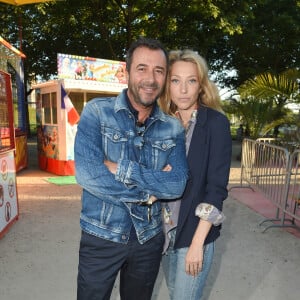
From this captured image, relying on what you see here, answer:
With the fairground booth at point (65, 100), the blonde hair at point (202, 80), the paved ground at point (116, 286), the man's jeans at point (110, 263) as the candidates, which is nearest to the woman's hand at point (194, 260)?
the man's jeans at point (110, 263)

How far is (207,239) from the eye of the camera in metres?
1.79

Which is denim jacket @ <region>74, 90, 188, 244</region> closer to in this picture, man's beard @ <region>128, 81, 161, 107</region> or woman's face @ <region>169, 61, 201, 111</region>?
man's beard @ <region>128, 81, 161, 107</region>

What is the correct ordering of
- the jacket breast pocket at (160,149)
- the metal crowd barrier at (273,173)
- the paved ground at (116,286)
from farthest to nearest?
the metal crowd barrier at (273,173)
the paved ground at (116,286)
the jacket breast pocket at (160,149)

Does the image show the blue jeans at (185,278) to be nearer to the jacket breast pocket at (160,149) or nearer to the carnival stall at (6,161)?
the jacket breast pocket at (160,149)

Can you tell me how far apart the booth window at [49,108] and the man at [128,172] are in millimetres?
7526

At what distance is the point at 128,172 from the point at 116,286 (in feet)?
6.55

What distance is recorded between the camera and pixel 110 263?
1748mm

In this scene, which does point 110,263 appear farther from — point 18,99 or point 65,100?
point 18,99

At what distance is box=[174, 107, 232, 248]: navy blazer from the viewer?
171 centimetres

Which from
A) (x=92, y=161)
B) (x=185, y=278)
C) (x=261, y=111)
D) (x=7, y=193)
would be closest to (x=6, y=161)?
(x=7, y=193)

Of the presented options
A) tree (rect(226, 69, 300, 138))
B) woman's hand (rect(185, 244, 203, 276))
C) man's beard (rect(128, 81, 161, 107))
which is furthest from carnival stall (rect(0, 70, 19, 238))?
tree (rect(226, 69, 300, 138))

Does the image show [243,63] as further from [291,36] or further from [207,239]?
[207,239]

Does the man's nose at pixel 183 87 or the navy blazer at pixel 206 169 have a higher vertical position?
the man's nose at pixel 183 87

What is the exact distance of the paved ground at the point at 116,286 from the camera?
3.10 m
